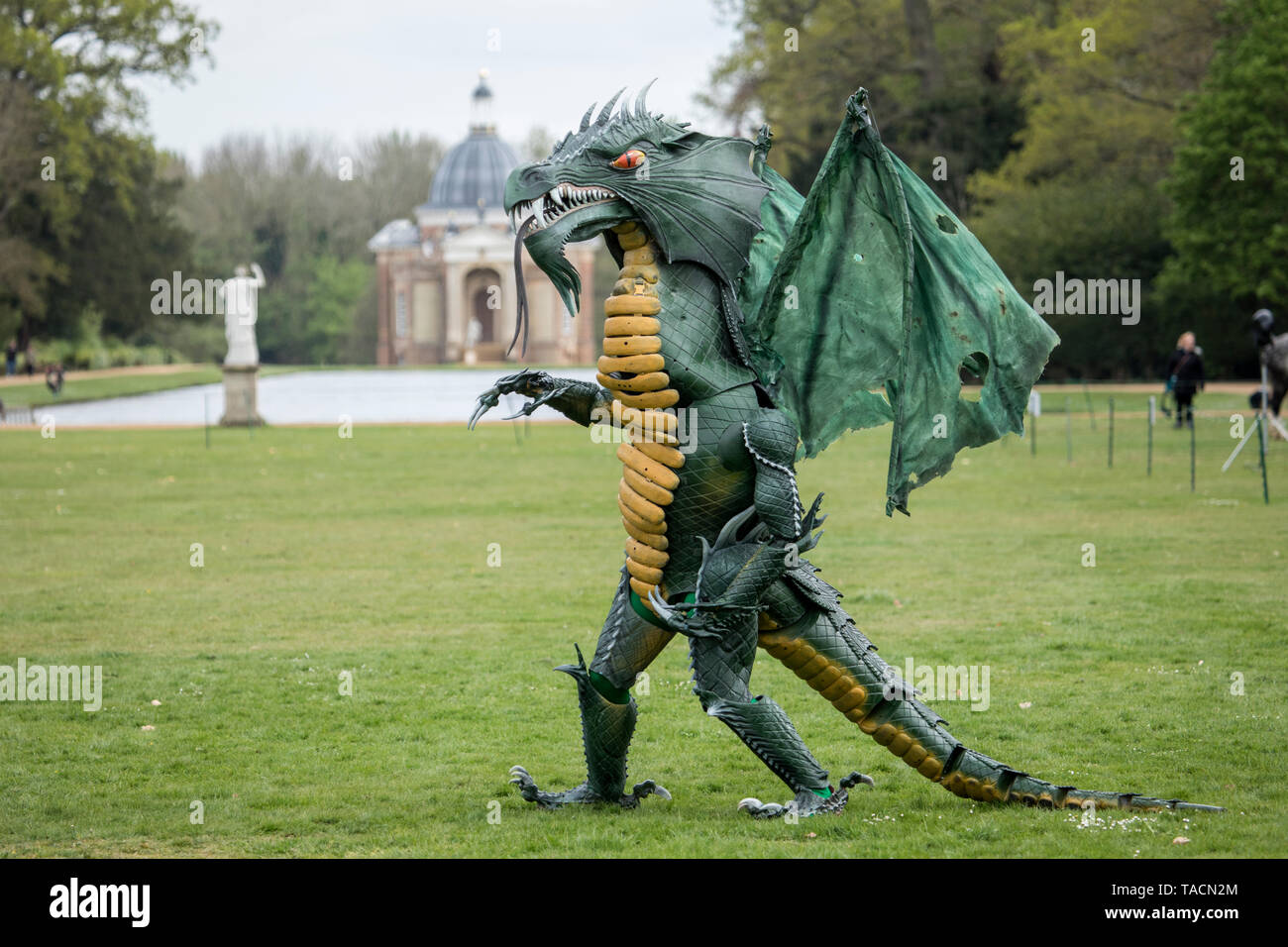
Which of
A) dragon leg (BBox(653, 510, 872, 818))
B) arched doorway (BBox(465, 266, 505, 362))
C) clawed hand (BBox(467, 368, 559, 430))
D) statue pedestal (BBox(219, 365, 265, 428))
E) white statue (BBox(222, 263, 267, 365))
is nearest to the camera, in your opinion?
dragon leg (BBox(653, 510, 872, 818))

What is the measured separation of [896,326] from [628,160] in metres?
1.43

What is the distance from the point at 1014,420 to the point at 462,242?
81.3m

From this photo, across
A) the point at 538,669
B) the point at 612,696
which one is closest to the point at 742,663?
the point at 612,696

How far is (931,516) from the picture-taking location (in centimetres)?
1869

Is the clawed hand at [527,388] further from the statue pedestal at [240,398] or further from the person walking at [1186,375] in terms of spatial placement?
the statue pedestal at [240,398]

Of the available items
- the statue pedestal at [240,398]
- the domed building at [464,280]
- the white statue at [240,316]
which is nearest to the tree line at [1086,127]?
the white statue at [240,316]

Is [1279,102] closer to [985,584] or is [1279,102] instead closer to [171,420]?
[985,584]

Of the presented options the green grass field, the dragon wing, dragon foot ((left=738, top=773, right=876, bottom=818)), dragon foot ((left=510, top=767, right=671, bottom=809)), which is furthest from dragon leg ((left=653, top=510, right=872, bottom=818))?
the dragon wing

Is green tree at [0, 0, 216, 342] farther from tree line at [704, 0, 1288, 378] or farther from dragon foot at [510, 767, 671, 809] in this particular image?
dragon foot at [510, 767, 671, 809]

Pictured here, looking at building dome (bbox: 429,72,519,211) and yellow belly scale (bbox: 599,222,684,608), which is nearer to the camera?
yellow belly scale (bbox: 599,222,684,608)

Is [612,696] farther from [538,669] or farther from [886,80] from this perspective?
[886,80]

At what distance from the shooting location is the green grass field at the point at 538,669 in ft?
21.8

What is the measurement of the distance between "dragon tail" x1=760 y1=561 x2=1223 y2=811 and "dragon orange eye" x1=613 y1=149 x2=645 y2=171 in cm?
189

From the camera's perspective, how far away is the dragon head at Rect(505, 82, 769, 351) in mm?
6293
